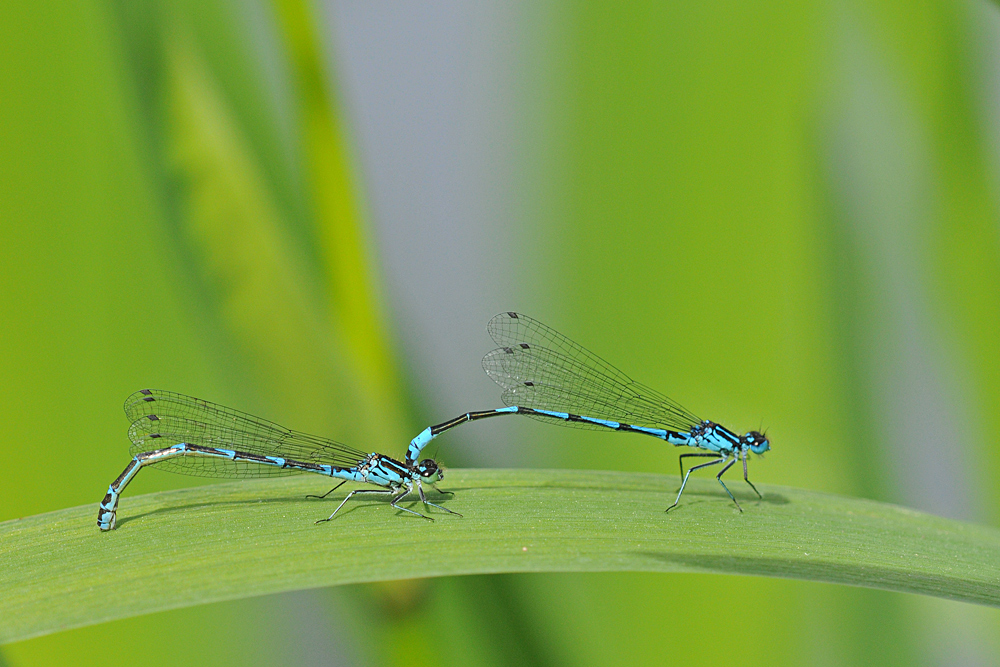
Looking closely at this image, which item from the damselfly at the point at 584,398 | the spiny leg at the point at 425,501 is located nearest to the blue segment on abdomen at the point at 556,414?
the damselfly at the point at 584,398

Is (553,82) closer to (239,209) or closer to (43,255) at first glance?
(239,209)

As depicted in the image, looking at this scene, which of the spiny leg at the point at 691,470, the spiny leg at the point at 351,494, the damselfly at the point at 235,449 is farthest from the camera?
the damselfly at the point at 235,449

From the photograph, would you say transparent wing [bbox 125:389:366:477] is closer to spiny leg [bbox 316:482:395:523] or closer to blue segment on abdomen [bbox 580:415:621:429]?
spiny leg [bbox 316:482:395:523]

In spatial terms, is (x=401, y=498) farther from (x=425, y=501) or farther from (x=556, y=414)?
(x=556, y=414)

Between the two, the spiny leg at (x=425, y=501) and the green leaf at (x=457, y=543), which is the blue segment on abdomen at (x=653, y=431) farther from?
the spiny leg at (x=425, y=501)


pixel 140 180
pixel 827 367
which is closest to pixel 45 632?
pixel 140 180

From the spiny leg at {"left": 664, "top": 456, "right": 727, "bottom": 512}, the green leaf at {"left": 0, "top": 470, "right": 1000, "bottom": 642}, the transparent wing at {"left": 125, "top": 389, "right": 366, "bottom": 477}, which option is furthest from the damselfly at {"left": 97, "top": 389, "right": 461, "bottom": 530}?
the spiny leg at {"left": 664, "top": 456, "right": 727, "bottom": 512}

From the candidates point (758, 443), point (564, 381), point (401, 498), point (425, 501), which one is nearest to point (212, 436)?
point (401, 498)
